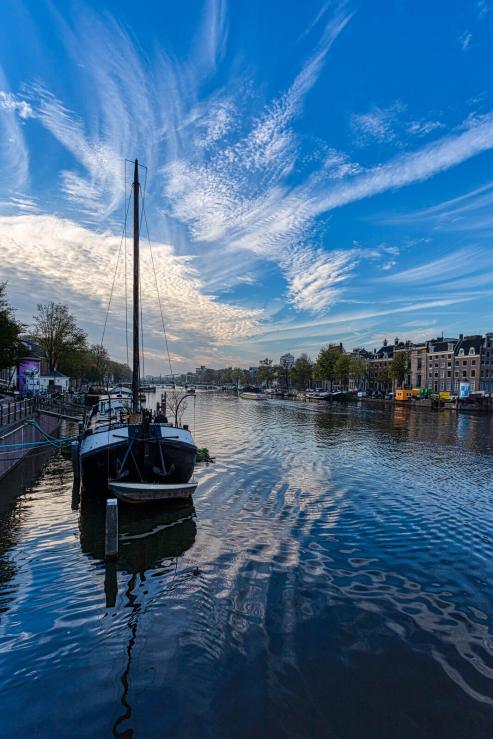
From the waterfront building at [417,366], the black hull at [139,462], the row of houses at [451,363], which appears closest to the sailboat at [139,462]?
the black hull at [139,462]

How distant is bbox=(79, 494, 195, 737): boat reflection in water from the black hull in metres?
1.24

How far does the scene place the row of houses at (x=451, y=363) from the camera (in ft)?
316

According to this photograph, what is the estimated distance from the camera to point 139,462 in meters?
15.3

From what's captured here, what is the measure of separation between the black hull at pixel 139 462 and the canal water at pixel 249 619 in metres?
1.37

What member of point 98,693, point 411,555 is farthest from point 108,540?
point 411,555

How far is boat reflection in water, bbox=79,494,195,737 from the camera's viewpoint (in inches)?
315

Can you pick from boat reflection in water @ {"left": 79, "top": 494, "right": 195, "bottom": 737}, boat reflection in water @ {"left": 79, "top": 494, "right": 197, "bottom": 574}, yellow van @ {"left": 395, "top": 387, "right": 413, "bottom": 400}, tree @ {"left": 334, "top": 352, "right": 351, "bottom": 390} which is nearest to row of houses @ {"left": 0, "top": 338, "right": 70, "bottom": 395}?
boat reflection in water @ {"left": 79, "top": 494, "right": 197, "bottom": 574}

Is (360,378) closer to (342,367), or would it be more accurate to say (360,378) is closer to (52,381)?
(342,367)

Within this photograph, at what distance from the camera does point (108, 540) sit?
10914 mm

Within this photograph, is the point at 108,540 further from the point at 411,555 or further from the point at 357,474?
the point at 357,474

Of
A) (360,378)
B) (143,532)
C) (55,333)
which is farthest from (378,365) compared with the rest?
(143,532)

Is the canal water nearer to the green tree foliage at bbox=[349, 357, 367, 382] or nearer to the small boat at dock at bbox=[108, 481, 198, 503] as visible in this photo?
Result: the small boat at dock at bbox=[108, 481, 198, 503]

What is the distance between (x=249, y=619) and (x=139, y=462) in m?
8.51

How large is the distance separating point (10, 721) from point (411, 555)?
421 inches
